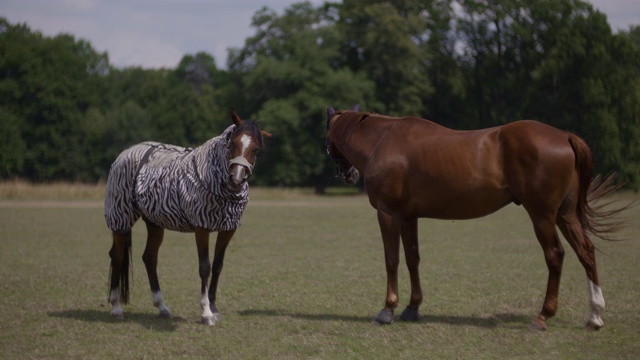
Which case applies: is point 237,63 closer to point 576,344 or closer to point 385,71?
point 385,71

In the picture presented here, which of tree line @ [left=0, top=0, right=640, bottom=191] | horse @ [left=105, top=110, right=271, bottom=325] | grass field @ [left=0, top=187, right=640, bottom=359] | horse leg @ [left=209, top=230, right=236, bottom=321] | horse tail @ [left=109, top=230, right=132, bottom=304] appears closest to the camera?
grass field @ [left=0, top=187, right=640, bottom=359]

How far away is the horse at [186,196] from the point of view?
777cm

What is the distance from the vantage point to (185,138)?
2488 inches

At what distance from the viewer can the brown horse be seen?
24.1 ft

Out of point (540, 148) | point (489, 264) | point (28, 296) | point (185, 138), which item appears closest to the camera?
point (540, 148)

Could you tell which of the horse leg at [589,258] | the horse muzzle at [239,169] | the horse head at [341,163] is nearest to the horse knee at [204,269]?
the horse muzzle at [239,169]

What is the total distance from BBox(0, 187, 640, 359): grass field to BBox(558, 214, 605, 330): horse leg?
15 cm

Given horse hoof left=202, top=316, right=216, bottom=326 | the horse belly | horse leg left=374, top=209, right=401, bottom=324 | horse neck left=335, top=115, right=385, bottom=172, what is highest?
horse neck left=335, top=115, right=385, bottom=172

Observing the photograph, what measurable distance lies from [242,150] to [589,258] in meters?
3.72

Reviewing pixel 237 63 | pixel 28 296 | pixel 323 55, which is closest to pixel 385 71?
pixel 323 55

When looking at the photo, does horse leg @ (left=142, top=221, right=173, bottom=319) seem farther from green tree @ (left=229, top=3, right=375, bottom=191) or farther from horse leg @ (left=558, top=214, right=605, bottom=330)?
green tree @ (left=229, top=3, right=375, bottom=191)

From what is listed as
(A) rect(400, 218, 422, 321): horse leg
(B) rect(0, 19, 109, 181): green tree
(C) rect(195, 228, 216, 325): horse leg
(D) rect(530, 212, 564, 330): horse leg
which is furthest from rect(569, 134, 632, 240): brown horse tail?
(B) rect(0, 19, 109, 181): green tree

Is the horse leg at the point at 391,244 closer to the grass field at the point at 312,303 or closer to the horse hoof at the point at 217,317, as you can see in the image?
the grass field at the point at 312,303

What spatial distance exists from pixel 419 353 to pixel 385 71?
155ft
